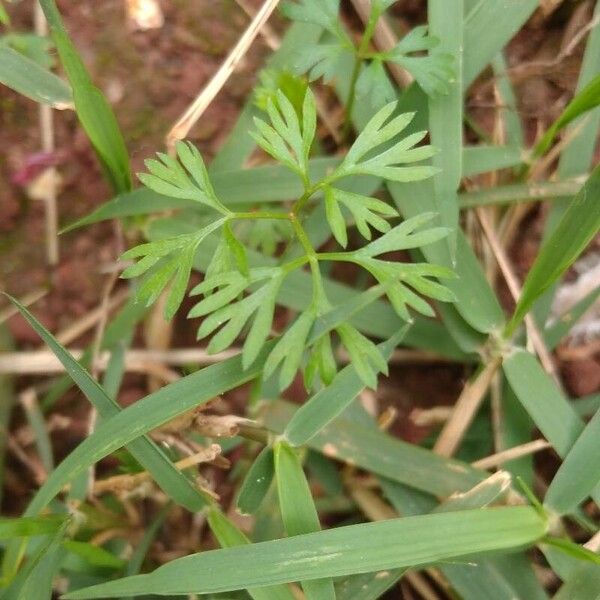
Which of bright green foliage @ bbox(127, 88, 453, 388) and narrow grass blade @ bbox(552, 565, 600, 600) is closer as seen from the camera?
bright green foliage @ bbox(127, 88, 453, 388)

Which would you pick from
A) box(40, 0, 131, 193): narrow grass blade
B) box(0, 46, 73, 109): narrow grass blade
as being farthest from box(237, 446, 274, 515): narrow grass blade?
box(0, 46, 73, 109): narrow grass blade

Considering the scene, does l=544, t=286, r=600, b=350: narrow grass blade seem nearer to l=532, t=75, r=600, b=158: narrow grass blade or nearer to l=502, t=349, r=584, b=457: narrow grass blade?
l=502, t=349, r=584, b=457: narrow grass blade

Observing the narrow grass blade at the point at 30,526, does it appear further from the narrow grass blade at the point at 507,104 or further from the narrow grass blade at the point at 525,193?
the narrow grass blade at the point at 507,104

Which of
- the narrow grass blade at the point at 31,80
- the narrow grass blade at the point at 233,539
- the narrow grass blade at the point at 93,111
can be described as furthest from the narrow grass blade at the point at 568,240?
the narrow grass blade at the point at 31,80

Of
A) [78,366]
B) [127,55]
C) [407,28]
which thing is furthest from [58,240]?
[407,28]

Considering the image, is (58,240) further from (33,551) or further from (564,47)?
(564,47)

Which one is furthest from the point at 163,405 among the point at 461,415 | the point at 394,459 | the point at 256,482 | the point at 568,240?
the point at 568,240
